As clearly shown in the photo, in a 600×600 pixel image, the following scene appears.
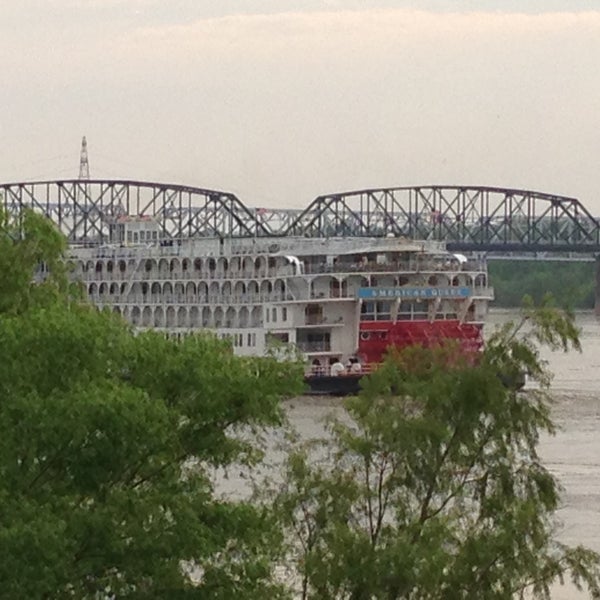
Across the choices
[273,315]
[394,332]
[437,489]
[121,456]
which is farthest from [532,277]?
[121,456]

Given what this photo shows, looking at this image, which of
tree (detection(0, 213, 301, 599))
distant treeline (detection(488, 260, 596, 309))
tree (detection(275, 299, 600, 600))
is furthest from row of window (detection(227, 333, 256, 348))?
distant treeline (detection(488, 260, 596, 309))

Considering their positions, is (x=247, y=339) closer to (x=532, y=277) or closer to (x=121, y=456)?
(x=121, y=456)

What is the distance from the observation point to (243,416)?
18.3 metres

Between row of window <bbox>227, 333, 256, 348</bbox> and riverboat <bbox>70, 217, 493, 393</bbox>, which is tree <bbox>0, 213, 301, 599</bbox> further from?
row of window <bbox>227, 333, 256, 348</bbox>

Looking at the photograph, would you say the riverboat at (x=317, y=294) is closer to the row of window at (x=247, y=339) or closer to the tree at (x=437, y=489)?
the row of window at (x=247, y=339)

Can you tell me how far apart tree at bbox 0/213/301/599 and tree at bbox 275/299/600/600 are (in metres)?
1.31

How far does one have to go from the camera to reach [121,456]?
17359 millimetres

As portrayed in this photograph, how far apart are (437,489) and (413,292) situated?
42.4 m

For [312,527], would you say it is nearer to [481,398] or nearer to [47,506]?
[481,398]

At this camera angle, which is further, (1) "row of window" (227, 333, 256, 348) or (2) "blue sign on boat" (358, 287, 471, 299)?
(1) "row of window" (227, 333, 256, 348)

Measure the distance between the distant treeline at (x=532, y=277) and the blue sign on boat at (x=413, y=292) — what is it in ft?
A: 296

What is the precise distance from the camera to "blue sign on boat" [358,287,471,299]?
207ft

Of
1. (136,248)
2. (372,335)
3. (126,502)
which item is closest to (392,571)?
(126,502)

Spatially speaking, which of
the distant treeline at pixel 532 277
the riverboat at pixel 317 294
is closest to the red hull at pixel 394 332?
the riverboat at pixel 317 294
